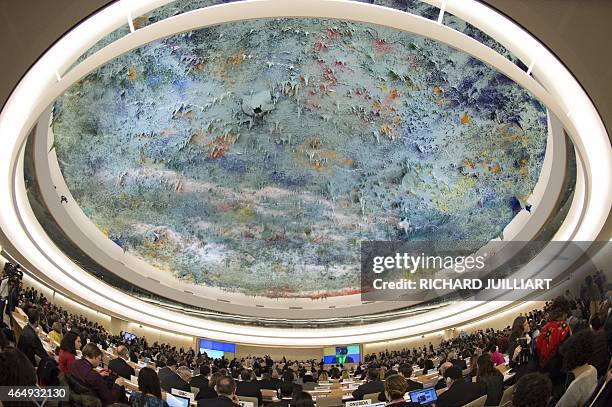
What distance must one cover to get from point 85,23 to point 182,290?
13.5 meters

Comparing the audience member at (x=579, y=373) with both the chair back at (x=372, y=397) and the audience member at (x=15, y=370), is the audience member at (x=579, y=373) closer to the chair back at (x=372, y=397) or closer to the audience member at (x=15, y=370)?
the chair back at (x=372, y=397)

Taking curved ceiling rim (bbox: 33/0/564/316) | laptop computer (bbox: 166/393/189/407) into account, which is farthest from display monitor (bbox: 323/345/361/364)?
laptop computer (bbox: 166/393/189/407)

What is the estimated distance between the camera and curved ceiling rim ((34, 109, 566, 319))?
11005mm

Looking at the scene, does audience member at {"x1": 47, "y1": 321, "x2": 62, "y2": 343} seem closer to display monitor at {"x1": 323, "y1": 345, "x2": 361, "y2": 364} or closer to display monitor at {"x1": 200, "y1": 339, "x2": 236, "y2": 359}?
display monitor at {"x1": 200, "y1": 339, "x2": 236, "y2": 359}

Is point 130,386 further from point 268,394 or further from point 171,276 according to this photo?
point 171,276

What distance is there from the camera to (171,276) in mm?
17969

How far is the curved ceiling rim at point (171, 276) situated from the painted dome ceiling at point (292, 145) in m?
0.30

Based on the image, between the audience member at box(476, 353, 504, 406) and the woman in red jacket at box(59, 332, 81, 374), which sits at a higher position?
the woman in red jacket at box(59, 332, 81, 374)

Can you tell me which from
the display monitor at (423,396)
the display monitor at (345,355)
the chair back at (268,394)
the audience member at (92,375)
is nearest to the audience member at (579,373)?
the display monitor at (423,396)

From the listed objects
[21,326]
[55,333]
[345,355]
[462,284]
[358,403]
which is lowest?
[358,403]

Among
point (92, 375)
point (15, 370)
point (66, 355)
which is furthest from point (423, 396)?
point (15, 370)

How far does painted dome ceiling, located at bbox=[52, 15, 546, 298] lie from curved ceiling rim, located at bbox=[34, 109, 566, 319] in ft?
0.97

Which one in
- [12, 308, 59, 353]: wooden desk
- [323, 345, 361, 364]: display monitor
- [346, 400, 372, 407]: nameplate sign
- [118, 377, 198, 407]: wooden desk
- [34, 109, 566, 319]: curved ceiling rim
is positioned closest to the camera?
[118, 377, 198, 407]: wooden desk

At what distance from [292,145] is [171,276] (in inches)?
266
